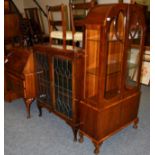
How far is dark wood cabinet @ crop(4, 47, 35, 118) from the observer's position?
2732 millimetres

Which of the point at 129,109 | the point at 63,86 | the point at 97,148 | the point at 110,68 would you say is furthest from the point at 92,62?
the point at 97,148

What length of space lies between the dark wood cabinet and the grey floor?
0.91ft

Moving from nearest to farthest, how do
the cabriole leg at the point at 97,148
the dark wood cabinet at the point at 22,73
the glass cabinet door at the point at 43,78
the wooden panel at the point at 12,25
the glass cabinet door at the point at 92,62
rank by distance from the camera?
the glass cabinet door at the point at 92,62
the cabriole leg at the point at 97,148
the glass cabinet door at the point at 43,78
the dark wood cabinet at the point at 22,73
the wooden panel at the point at 12,25

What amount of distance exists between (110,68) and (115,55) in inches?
6.9

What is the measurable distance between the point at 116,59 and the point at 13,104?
1.99 metres

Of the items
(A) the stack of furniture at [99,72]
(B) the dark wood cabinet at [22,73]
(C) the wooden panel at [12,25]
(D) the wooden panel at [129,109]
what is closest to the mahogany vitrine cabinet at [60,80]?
(A) the stack of furniture at [99,72]

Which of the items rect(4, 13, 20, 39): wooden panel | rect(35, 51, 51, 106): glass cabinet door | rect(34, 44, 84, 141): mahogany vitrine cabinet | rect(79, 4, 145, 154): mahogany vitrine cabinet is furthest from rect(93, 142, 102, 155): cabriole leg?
rect(4, 13, 20, 39): wooden panel

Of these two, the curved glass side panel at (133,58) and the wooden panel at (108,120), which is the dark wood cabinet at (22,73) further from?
the curved glass side panel at (133,58)

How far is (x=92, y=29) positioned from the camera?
71.9 inches

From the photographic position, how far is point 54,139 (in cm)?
233

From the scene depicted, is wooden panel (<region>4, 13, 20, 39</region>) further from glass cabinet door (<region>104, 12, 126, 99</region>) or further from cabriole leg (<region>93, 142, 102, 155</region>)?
cabriole leg (<region>93, 142, 102, 155</region>)

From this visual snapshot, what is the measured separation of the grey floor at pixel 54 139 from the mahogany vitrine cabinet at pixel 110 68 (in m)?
0.18

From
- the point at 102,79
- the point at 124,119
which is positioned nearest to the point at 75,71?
the point at 102,79

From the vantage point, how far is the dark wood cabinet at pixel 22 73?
2732mm
